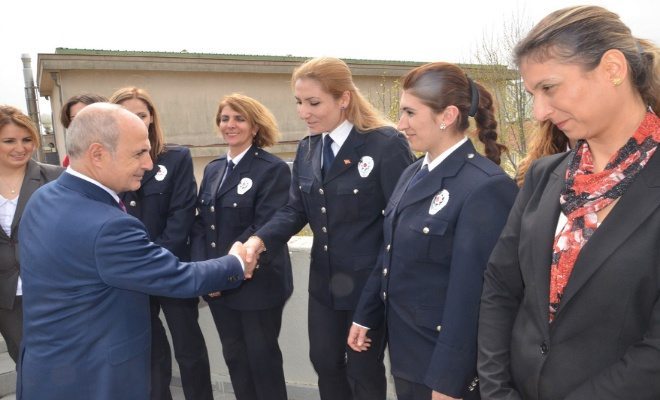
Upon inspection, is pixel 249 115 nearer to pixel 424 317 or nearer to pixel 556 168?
pixel 424 317

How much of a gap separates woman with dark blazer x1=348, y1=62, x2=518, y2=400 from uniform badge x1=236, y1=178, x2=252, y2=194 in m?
1.26

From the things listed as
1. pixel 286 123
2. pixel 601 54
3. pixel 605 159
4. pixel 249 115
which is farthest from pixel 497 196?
pixel 286 123

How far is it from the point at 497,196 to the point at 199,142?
58.6 ft

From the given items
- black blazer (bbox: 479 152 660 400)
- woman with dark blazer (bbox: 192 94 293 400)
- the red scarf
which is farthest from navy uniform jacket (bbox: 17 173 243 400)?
the red scarf

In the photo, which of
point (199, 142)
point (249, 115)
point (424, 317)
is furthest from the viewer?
point (199, 142)

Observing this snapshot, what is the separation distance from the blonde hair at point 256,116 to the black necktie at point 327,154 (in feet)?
2.31

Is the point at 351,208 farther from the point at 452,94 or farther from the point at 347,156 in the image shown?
the point at 452,94

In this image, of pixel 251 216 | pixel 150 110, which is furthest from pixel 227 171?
pixel 150 110

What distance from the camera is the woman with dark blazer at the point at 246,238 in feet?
11.0

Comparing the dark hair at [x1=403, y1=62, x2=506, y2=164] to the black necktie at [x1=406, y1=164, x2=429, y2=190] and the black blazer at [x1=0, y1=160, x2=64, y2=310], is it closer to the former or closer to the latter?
the black necktie at [x1=406, y1=164, x2=429, y2=190]

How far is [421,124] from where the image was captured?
7.54 feet

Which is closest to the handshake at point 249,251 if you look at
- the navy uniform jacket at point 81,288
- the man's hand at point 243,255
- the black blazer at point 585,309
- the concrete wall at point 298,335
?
the man's hand at point 243,255

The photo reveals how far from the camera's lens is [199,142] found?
19000mm

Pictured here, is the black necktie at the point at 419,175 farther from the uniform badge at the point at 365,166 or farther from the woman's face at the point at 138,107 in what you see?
the woman's face at the point at 138,107
